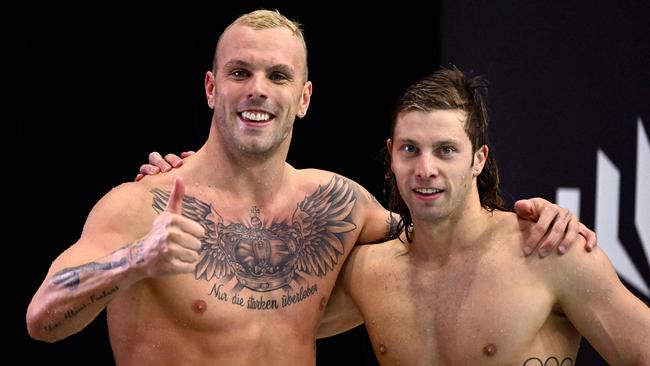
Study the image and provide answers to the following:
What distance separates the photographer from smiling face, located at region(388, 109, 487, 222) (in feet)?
7.51

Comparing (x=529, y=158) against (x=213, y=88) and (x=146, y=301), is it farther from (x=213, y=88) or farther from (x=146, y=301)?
(x=146, y=301)

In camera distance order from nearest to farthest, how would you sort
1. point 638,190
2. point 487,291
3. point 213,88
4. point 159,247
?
point 159,247
point 487,291
point 213,88
point 638,190

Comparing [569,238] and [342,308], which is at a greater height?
[569,238]

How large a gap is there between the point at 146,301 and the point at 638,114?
5.83 feet

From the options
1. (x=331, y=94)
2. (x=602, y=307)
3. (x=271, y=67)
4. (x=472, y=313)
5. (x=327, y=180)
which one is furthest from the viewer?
(x=331, y=94)

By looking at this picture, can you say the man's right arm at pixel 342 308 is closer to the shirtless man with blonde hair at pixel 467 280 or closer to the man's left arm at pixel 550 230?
the shirtless man with blonde hair at pixel 467 280

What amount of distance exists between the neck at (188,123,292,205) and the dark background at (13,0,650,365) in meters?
0.75

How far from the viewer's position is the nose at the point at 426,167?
2266mm

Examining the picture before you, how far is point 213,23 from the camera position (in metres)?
→ 3.28

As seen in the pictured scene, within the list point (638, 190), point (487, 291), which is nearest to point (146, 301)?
point (487, 291)

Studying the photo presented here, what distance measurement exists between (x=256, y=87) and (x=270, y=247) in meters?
0.40

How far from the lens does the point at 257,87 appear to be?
2418 mm

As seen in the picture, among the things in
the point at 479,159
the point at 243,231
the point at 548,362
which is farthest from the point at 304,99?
the point at 548,362

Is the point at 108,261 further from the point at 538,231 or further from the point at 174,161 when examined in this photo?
the point at 538,231
